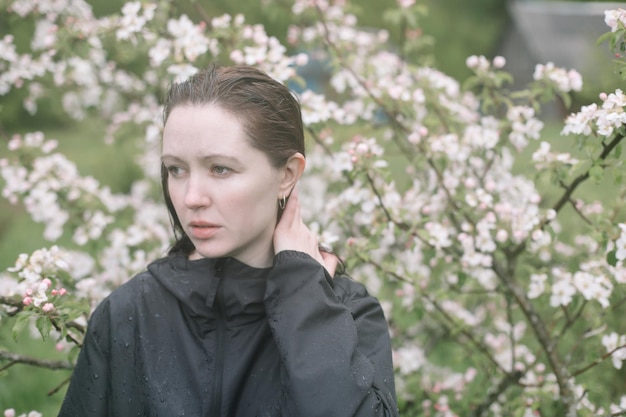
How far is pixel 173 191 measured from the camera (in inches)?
62.2

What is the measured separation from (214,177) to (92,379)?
554 millimetres

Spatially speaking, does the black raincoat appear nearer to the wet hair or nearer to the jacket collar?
the jacket collar

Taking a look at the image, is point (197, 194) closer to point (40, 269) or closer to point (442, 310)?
point (40, 269)

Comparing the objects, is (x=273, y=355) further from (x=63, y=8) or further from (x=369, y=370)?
(x=63, y=8)

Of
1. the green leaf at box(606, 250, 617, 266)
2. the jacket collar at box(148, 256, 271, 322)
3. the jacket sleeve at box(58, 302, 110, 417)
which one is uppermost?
the green leaf at box(606, 250, 617, 266)

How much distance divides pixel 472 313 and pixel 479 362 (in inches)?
34.2

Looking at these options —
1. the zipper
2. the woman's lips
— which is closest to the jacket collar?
the zipper

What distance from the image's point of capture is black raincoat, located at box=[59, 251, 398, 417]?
1.56 metres

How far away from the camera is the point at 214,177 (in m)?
1.53

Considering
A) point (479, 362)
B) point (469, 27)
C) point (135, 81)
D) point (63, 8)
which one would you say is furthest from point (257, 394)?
point (469, 27)

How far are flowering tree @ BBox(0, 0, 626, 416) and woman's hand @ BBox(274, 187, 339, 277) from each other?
1.52ft

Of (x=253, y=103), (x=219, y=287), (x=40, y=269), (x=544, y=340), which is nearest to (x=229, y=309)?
(x=219, y=287)

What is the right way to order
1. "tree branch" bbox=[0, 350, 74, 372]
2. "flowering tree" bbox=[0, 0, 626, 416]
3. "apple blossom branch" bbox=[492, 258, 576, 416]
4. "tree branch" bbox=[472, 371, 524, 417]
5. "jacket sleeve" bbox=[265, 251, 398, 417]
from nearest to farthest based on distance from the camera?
1. "jacket sleeve" bbox=[265, 251, 398, 417]
2. "tree branch" bbox=[0, 350, 74, 372]
3. "flowering tree" bbox=[0, 0, 626, 416]
4. "apple blossom branch" bbox=[492, 258, 576, 416]
5. "tree branch" bbox=[472, 371, 524, 417]

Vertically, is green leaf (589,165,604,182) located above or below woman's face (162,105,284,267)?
above
